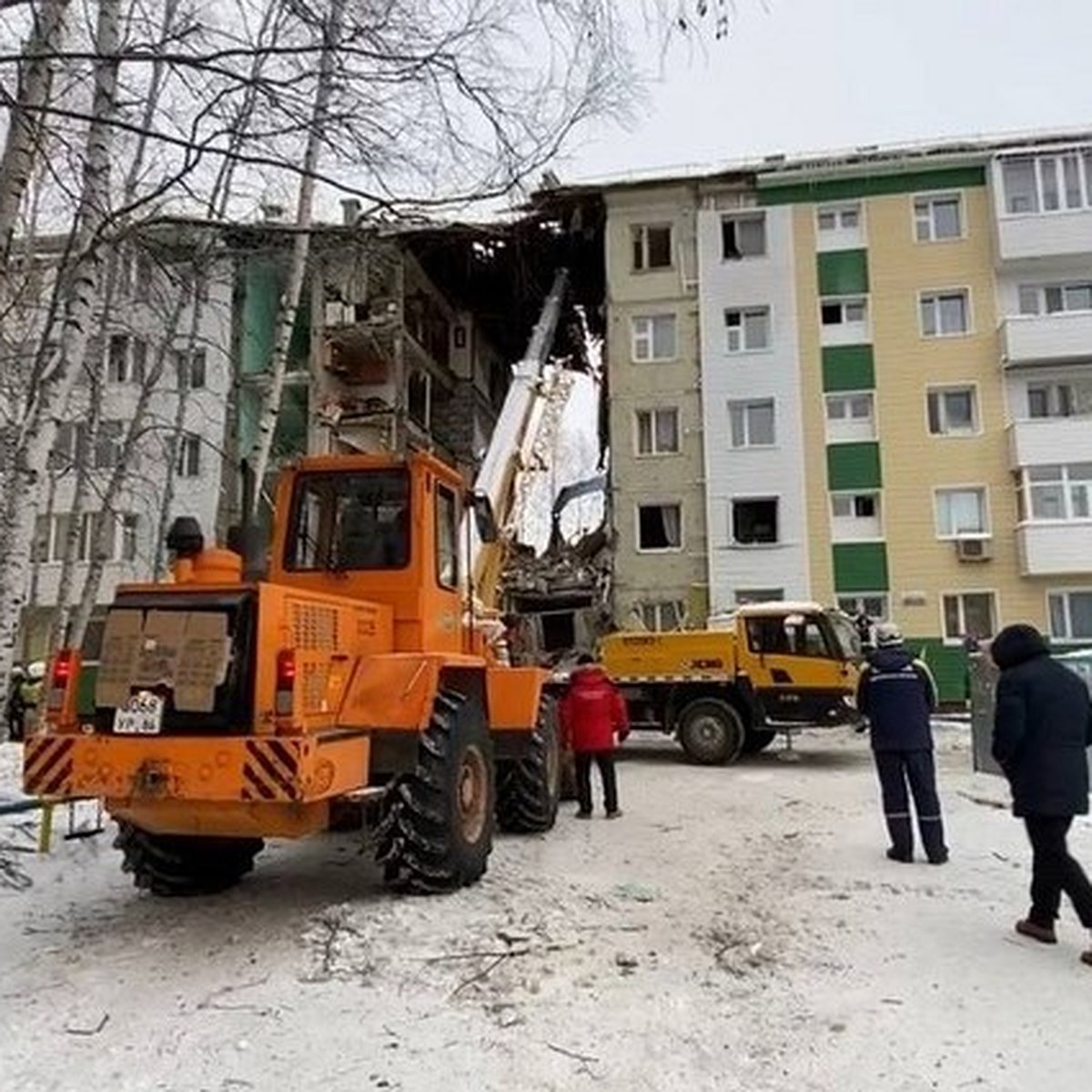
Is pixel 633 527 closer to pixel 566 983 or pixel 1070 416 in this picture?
pixel 1070 416

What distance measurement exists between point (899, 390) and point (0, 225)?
2339cm

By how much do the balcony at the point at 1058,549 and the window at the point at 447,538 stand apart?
2056 cm

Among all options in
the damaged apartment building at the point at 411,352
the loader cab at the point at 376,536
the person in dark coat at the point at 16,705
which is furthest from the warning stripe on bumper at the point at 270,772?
the damaged apartment building at the point at 411,352

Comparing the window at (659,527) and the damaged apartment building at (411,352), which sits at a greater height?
the damaged apartment building at (411,352)

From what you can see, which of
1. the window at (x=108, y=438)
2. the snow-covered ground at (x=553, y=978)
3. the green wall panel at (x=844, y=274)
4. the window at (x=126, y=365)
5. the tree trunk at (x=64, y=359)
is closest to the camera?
the snow-covered ground at (x=553, y=978)

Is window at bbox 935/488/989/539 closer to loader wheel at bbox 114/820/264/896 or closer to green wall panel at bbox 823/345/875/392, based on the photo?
green wall panel at bbox 823/345/875/392

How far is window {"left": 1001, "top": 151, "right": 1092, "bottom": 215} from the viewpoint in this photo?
85.3 ft

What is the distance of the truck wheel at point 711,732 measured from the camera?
14664mm

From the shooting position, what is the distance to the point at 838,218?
90.0 feet

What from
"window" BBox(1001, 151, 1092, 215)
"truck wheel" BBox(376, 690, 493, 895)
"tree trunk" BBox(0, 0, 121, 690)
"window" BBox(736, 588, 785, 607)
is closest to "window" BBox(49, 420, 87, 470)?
"tree trunk" BBox(0, 0, 121, 690)

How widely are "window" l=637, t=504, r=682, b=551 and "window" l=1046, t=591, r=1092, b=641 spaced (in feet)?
29.7

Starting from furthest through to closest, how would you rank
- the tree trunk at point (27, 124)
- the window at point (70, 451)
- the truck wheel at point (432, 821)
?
1. the window at point (70, 451)
2. the truck wheel at point (432, 821)
3. the tree trunk at point (27, 124)

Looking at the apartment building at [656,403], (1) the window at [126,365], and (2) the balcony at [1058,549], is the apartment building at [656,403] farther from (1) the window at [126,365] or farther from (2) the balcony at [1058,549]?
(1) the window at [126,365]

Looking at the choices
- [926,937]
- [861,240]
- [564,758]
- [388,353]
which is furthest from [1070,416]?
[926,937]
